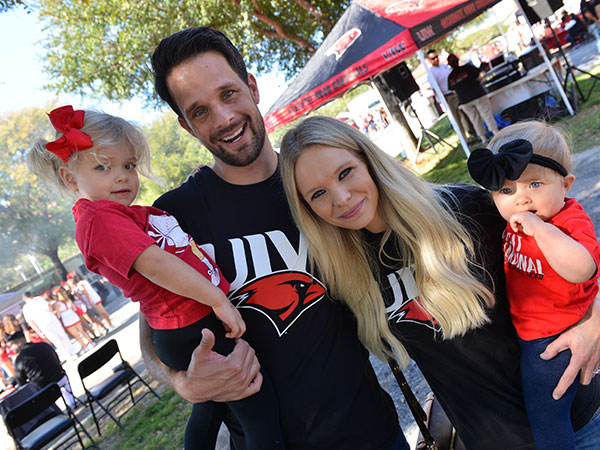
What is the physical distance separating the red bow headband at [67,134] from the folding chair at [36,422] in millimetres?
4752

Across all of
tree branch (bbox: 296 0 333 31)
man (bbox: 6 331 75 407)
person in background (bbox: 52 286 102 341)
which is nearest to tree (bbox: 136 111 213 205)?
person in background (bbox: 52 286 102 341)

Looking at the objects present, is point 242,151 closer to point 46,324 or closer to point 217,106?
point 217,106

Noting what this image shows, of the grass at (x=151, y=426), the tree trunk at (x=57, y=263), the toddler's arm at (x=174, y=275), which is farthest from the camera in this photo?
the tree trunk at (x=57, y=263)

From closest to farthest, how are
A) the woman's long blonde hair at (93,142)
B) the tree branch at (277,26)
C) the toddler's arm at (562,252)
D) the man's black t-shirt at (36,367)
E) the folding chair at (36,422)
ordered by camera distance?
the toddler's arm at (562,252), the woman's long blonde hair at (93,142), the folding chair at (36,422), the man's black t-shirt at (36,367), the tree branch at (277,26)

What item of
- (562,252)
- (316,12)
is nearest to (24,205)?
(316,12)

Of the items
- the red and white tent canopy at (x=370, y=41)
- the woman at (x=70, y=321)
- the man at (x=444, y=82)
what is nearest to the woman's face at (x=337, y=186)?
the red and white tent canopy at (x=370, y=41)

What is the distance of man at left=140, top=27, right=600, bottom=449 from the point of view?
160 centimetres

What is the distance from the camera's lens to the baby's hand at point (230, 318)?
1635 millimetres

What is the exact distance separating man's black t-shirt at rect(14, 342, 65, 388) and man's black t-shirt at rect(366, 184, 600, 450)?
6.94 meters

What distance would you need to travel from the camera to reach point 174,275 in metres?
1.58

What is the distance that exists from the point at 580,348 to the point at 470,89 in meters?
8.76

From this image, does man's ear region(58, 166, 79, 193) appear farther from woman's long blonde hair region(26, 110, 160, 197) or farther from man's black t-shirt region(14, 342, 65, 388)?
man's black t-shirt region(14, 342, 65, 388)

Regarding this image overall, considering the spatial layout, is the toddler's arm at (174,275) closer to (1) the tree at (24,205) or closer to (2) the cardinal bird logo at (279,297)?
(2) the cardinal bird logo at (279,297)

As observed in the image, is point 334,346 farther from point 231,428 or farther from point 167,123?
point 167,123
